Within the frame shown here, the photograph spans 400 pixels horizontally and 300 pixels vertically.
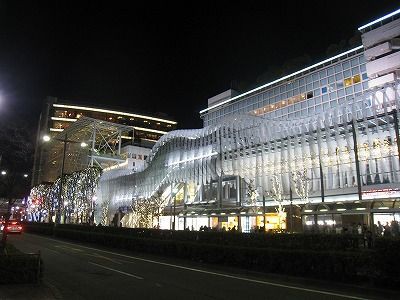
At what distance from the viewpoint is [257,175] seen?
39.6 metres

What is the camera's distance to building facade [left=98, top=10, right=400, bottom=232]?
98.1 feet

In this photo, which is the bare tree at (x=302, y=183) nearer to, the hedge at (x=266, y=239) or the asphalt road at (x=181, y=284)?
the hedge at (x=266, y=239)

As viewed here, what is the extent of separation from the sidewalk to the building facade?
53.0ft

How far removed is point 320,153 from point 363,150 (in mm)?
3604

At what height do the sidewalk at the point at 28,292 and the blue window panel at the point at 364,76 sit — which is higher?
the blue window panel at the point at 364,76

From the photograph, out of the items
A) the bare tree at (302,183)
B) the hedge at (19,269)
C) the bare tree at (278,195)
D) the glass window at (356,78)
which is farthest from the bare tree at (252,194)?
the glass window at (356,78)

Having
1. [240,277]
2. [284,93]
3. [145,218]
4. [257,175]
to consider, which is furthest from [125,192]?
[240,277]

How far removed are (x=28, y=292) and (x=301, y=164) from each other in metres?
29.8

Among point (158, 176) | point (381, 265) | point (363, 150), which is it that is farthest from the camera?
point (158, 176)

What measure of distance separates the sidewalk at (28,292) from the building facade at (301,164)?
1615 cm

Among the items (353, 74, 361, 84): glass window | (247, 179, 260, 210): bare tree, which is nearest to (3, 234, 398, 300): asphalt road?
(247, 179, 260, 210): bare tree

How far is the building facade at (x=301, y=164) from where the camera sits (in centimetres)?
2989

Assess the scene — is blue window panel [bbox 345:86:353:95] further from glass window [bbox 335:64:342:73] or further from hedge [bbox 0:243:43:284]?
hedge [bbox 0:243:43:284]

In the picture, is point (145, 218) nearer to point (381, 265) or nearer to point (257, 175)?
point (257, 175)
